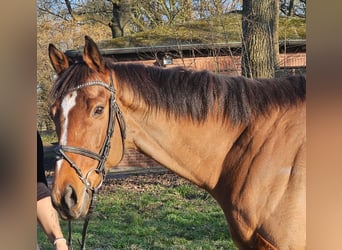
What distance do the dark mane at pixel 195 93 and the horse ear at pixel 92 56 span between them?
78 mm

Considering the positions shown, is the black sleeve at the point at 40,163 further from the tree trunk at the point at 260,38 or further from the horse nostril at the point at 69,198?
the tree trunk at the point at 260,38

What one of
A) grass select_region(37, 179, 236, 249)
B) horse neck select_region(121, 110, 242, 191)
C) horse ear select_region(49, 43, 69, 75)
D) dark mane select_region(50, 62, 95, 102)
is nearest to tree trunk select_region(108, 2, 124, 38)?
horse ear select_region(49, 43, 69, 75)

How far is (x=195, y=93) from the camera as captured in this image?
2006 mm

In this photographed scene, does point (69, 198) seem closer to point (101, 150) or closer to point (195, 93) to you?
point (101, 150)

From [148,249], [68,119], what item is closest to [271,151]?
[68,119]

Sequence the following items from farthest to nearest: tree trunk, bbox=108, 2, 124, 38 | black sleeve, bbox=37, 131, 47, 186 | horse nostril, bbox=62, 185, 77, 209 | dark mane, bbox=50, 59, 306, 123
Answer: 1. tree trunk, bbox=108, 2, 124, 38
2. black sleeve, bbox=37, 131, 47, 186
3. dark mane, bbox=50, 59, 306, 123
4. horse nostril, bbox=62, 185, 77, 209

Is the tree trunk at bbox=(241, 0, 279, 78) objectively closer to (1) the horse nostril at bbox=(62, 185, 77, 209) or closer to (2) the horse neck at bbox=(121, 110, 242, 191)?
(2) the horse neck at bbox=(121, 110, 242, 191)

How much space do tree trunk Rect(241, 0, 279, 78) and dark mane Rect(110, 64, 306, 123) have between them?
45 centimetres

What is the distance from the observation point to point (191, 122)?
202 cm

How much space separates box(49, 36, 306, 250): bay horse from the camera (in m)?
1.91

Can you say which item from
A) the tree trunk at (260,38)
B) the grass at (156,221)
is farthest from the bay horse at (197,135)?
the grass at (156,221)

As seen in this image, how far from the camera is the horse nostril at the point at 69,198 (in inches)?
73.7

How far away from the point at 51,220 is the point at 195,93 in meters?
1.32
